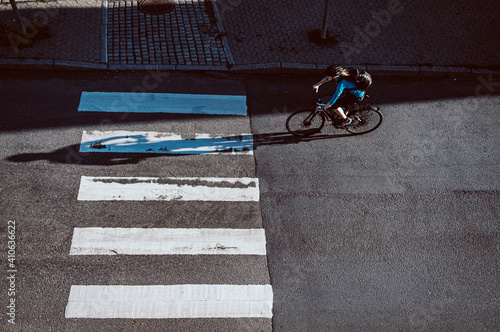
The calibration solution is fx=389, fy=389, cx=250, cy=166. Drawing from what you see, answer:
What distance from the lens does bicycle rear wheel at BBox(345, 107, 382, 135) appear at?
8297 millimetres

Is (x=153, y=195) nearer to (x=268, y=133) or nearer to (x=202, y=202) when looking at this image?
(x=202, y=202)

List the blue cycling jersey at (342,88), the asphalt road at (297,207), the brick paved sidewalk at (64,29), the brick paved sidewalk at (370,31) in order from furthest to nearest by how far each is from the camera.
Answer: the brick paved sidewalk at (370,31) → the brick paved sidewalk at (64,29) → the blue cycling jersey at (342,88) → the asphalt road at (297,207)

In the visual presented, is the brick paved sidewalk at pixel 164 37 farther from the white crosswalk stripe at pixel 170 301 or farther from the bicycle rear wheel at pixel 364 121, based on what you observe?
the white crosswalk stripe at pixel 170 301

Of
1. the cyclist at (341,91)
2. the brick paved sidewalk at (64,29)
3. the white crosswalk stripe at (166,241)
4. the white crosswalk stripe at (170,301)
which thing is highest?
the brick paved sidewalk at (64,29)

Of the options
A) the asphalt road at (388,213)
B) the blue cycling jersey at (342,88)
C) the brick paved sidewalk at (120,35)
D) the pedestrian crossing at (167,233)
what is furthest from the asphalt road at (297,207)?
the blue cycling jersey at (342,88)

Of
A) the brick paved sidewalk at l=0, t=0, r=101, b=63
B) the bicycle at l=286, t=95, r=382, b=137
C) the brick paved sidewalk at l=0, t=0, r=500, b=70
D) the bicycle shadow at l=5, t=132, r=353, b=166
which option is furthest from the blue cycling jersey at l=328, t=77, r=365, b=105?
the brick paved sidewalk at l=0, t=0, r=101, b=63

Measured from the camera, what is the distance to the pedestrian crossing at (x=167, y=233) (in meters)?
6.12

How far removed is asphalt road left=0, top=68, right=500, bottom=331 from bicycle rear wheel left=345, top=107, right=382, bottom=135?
0.17 m

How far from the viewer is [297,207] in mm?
7246

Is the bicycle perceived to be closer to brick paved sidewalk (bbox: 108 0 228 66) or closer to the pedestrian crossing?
the pedestrian crossing

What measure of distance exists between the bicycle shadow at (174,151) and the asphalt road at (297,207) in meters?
0.03

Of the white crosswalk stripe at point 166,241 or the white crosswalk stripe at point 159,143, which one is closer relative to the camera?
the white crosswalk stripe at point 166,241

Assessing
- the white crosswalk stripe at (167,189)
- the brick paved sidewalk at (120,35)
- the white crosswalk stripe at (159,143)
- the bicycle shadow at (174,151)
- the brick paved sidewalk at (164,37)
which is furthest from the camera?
the brick paved sidewalk at (164,37)

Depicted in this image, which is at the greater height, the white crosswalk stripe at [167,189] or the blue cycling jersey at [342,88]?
the blue cycling jersey at [342,88]
